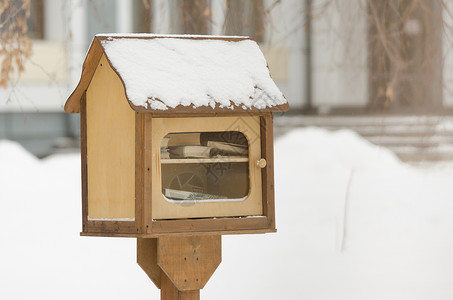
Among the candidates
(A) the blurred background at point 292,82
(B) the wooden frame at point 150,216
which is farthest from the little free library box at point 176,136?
(A) the blurred background at point 292,82

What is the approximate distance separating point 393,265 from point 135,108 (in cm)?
305

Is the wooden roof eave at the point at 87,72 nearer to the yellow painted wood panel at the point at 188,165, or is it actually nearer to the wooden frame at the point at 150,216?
the wooden frame at the point at 150,216

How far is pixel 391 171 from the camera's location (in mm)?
6570

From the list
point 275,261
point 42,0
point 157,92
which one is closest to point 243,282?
point 275,261

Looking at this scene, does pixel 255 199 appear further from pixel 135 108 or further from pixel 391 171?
pixel 391 171

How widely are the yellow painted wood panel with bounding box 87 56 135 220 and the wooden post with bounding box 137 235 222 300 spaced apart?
227 millimetres

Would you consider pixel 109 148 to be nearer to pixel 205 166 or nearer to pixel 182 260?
pixel 205 166

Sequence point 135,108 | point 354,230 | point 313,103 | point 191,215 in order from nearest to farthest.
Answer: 1. point 135,108
2. point 191,215
3. point 354,230
4. point 313,103

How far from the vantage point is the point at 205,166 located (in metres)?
2.52

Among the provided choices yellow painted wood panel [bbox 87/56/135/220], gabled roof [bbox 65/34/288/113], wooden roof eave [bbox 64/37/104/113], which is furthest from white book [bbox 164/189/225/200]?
wooden roof eave [bbox 64/37/104/113]

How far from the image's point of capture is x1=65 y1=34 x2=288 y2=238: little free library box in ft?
7.70

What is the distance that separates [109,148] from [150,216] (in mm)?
281

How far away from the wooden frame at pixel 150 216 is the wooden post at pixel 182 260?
0.18 m

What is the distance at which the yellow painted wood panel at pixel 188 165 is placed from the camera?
93.4 inches
